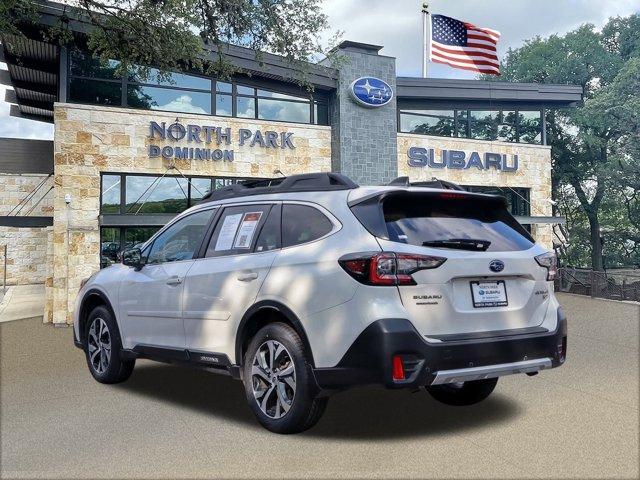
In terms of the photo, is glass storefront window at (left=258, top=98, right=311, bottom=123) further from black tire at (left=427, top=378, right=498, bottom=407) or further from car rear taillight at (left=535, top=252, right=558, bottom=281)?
car rear taillight at (left=535, top=252, right=558, bottom=281)

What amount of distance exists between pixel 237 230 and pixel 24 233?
23052 mm

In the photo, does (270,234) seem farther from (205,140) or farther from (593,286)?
(593,286)

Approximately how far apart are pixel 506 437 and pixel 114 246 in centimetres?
1316

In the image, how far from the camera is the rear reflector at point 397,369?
165 inches

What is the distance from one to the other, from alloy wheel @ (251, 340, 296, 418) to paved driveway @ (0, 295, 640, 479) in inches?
8.7

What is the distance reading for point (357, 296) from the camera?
4.27 metres

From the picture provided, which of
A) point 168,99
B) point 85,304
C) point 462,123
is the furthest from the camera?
point 462,123

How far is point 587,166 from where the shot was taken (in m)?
35.7

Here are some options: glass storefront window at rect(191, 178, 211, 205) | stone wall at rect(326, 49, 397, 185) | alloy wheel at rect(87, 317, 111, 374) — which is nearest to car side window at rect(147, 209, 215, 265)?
alloy wheel at rect(87, 317, 111, 374)

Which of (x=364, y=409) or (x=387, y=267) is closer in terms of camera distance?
(x=387, y=267)

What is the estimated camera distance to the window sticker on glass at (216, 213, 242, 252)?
5.55 m

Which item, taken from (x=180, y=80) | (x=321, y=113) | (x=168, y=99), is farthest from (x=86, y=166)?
(x=321, y=113)

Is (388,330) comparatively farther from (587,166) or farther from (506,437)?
(587,166)

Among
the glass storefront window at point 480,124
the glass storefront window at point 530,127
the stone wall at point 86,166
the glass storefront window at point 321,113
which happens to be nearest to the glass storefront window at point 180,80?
the stone wall at point 86,166
